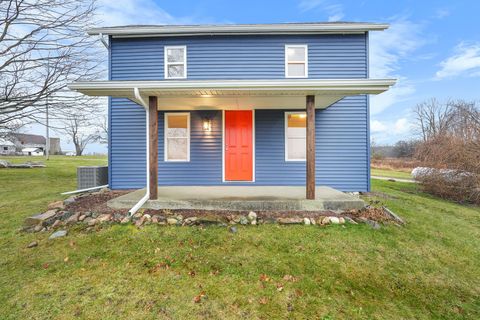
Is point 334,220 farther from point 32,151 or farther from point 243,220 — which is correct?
point 32,151

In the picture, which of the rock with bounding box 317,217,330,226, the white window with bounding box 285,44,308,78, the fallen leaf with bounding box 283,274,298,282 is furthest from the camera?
the white window with bounding box 285,44,308,78

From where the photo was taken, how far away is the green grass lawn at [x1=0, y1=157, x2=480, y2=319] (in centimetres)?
227

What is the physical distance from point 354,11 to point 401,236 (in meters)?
12.6

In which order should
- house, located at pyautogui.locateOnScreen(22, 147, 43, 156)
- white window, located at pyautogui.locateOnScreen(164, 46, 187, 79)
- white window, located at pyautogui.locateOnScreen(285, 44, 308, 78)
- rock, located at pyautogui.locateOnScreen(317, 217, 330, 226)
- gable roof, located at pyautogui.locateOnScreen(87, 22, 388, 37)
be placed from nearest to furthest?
1. rock, located at pyautogui.locateOnScreen(317, 217, 330, 226)
2. gable roof, located at pyautogui.locateOnScreen(87, 22, 388, 37)
3. white window, located at pyautogui.locateOnScreen(285, 44, 308, 78)
4. white window, located at pyautogui.locateOnScreen(164, 46, 187, 79)
5. house, located at pyautogui.locateOnScreen(22, 147, 43, 156)

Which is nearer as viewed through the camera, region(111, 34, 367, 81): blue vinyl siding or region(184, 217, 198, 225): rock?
region(184, 217, 198, 225): rock

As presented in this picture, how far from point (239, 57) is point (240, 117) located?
181 cm

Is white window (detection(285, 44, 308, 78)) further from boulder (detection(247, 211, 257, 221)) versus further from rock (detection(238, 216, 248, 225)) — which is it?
rock (detection(238, 216, 248, 225))

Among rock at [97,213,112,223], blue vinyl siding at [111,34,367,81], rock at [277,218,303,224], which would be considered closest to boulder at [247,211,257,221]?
rock at [277,218,303,224]

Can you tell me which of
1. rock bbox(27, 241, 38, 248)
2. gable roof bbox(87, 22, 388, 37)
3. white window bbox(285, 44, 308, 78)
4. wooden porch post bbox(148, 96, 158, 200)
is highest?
gable roof bbox(87, 22, 388, 37)

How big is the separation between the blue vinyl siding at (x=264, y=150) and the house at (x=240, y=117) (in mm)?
29

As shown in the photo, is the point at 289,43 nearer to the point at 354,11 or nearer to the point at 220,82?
the point at 220,82

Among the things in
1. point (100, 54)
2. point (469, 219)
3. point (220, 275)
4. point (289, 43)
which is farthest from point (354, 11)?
point (220, 275)

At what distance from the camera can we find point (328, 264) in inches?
120

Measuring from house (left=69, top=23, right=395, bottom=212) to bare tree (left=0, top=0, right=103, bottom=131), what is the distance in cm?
275
